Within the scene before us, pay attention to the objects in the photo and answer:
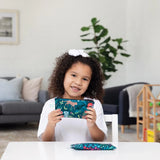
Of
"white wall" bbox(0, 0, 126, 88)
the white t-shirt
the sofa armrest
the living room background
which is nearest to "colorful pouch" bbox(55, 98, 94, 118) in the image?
the white t-shirt

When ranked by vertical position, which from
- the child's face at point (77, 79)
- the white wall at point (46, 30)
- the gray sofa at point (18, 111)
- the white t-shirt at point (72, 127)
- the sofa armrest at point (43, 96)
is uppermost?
the white wall at point (46, 30)

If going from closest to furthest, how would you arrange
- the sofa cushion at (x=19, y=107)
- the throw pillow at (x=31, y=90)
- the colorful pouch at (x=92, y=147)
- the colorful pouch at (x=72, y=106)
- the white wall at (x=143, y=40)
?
the colorful pouch at (x=92, y=147) < the colorful pouch at (x=72, y=106) < the sofa cushion at (x=19, y=107) < the white wall at (x=143, y=40) < the throw pillow at (x=31, y=90)

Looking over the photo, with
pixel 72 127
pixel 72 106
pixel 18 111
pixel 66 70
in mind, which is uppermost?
pixel 66 70

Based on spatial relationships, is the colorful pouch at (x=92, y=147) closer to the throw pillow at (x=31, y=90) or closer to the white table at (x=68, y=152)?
the white table at (x=68, y=152)

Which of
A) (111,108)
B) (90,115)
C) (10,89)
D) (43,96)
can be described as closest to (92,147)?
(90,115)

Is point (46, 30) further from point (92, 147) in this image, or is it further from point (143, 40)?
point (92, 147)

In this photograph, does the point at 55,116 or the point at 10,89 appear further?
the point at 10,89

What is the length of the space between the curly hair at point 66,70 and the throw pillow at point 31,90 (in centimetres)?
392

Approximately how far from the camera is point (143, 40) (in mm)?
5746

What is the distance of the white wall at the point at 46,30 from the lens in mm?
6023

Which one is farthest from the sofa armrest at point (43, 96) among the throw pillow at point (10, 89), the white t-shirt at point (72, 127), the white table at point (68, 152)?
the white table at point (68, 152)

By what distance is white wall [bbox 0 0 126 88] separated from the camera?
6.02 m

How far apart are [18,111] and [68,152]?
406cm

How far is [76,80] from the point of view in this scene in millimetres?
1539
